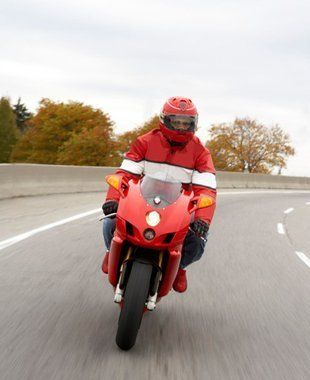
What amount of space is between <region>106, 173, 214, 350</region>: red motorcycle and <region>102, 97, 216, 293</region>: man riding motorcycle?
1.56 ft

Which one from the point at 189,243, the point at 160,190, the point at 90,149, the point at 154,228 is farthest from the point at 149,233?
the point at 90,149

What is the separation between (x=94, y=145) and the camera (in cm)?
8112

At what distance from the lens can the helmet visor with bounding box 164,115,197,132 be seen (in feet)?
16.8

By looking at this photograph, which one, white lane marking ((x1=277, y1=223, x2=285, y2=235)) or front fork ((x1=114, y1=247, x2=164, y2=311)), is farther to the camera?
white lane marking ((x1=277, y1=223, x2=285, y2=235))

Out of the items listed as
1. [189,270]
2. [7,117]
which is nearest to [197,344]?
[189,270]

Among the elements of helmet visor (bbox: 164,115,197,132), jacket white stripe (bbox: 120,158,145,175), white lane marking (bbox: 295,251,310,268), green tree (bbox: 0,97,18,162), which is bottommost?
green tree (bbox: 0,97,18,162)

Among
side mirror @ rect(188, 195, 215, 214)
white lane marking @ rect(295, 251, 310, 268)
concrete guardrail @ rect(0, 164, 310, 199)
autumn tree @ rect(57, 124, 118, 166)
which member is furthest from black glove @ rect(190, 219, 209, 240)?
autumn tree @ rect(57, 124, 118, 166)

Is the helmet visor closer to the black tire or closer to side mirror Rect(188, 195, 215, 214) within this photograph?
side mirror Rect(188, 195, 215, 214)

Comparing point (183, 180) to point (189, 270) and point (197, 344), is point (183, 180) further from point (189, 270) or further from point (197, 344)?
point (189, 270)

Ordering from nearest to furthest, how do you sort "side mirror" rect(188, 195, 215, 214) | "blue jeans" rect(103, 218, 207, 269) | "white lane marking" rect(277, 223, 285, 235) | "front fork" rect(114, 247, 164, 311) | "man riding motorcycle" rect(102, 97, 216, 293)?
1. "front fork" rect(114, 247, 164, 311)
2. "side mirror" rect(188, 195, 215, 214)
3. "blue jeans" rect(103, 218, 207, 269)
4. "man riding motorcycle" rect(102, 97, 216, 293)
5. "white lane marking" rect(277, 223, 285, 235)

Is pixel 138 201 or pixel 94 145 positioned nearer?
Answer: pixel 138 201

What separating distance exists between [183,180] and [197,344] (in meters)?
1.37

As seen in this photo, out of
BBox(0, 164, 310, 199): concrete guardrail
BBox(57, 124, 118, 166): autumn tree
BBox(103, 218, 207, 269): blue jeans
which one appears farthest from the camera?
BBox(57, 124, 118, 166): autumn tree

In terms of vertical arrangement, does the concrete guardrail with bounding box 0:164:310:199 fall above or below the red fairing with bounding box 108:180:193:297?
below
